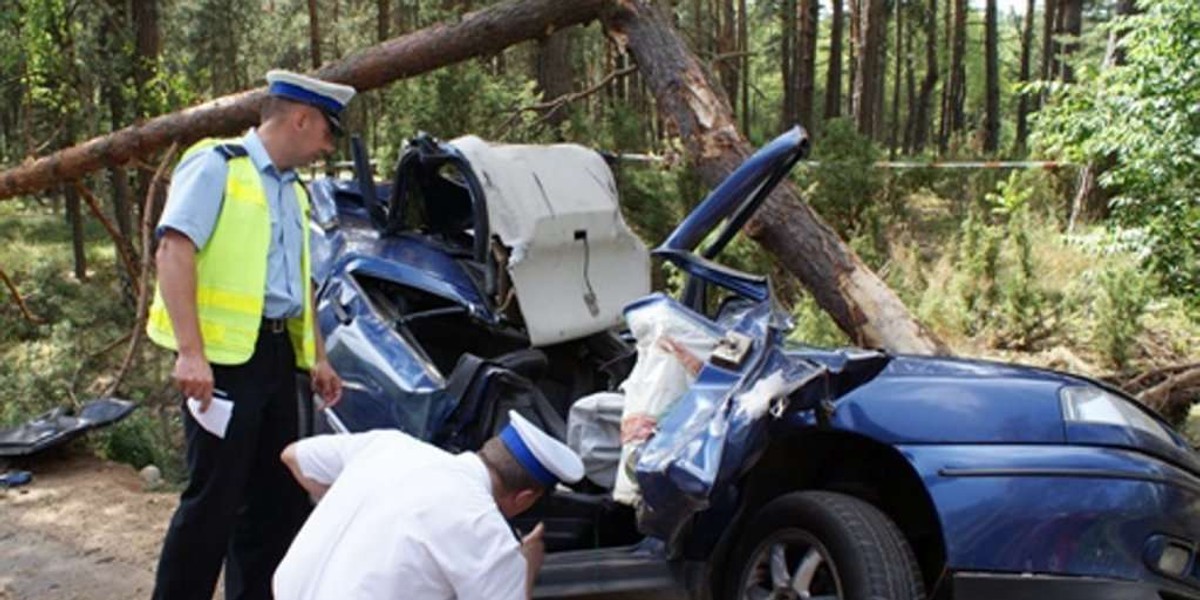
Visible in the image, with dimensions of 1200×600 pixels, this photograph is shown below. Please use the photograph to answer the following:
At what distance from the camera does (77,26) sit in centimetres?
1638

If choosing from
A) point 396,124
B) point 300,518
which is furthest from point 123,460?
point 396,124

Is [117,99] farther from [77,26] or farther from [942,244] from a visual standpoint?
[942,244]

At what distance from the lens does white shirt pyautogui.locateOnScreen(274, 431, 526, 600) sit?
7.59 ft

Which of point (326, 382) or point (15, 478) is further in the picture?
point (15, 478)

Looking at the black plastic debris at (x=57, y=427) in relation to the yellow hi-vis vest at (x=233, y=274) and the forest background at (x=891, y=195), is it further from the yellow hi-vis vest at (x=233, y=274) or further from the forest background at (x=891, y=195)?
the yellow hi-vis vest at (x=233, y=274)

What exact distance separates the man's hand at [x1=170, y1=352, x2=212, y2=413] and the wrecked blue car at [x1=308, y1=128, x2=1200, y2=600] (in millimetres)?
967

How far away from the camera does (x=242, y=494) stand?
3.93 meters

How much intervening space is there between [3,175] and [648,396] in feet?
25.6

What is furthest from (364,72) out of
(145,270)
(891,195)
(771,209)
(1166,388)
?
(891,195)

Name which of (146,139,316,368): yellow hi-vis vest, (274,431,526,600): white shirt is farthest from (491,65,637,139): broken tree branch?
(274,431,526,600): white shirt

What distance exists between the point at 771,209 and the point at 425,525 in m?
4.00

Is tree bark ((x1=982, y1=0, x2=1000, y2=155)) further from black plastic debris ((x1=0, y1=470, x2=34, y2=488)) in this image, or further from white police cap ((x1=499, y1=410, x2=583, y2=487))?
Answer: white police cap ((x1=499, y1=410, x2=583, y2=487))

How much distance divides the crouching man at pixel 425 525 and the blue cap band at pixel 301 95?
1563 mm

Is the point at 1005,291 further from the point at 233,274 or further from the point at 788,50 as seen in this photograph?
the point at 788,50
